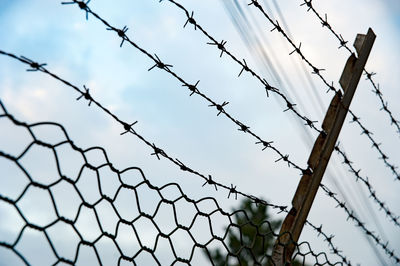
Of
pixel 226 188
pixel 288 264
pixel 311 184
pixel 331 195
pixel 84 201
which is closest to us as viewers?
pixel 84 201

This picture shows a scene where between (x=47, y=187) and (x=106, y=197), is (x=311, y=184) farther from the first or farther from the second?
(x=47, y=187)

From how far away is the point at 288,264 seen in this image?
7.62 feet

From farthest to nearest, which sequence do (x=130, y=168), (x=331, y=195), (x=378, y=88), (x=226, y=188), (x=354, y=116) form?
(x=378, y=88) → (x=354, y=116) → (x=331, y=195) → (x=226, y=188) → (x=130, y=168)

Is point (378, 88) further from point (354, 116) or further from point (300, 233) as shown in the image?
point (300, 233)

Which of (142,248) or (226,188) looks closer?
(142,248)

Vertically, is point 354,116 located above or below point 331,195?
above

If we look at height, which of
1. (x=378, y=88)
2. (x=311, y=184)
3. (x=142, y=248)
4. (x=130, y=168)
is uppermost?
(x=378, y=88)

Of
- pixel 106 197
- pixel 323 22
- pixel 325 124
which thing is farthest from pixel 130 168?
pixel 323 22

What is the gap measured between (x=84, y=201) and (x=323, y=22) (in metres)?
1.76

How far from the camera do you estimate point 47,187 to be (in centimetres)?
133

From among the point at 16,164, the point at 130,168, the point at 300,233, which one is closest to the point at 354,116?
the point at 300,233

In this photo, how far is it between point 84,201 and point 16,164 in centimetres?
25

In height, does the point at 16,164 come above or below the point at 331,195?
below

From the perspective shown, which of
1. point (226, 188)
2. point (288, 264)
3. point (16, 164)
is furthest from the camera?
point (288, 264)
